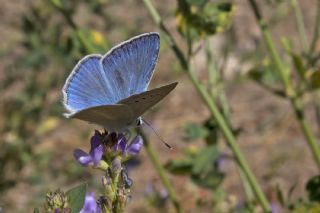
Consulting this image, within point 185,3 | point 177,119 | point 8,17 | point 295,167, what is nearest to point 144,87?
point 185,3

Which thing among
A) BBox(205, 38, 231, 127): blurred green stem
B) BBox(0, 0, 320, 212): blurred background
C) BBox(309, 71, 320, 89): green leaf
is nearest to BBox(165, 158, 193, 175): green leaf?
BBox(0, 0, 320, 212): blurred background

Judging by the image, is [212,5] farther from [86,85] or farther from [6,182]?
[6,182]

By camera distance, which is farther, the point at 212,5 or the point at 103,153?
the point at 212,5

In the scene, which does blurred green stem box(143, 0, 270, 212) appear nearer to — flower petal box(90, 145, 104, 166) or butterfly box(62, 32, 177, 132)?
butterfly box(62, 32, 177, 132)

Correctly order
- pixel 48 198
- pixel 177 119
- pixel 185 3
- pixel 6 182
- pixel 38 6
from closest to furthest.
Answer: pixel 48 198
pixel 185 3
pixel 6 182
pixel 38 6
pixel 177 119

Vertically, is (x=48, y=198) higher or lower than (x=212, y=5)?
lower

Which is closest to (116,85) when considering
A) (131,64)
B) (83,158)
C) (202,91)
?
(131,64)

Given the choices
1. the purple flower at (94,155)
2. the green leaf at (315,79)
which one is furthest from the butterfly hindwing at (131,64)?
the green leaf at (315,79)

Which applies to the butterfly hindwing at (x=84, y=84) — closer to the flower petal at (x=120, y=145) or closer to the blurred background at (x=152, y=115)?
the flower petal at (x=120, y=145)
